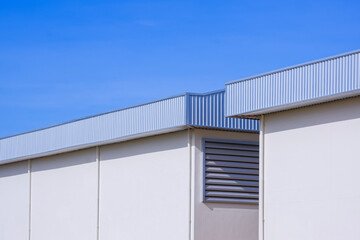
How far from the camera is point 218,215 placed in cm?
2353

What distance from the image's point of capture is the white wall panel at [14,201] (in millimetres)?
32562

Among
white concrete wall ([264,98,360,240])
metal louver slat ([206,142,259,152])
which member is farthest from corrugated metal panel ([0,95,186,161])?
white concrete wall ([264,98,360,240])

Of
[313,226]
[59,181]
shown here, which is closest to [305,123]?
[313,226]

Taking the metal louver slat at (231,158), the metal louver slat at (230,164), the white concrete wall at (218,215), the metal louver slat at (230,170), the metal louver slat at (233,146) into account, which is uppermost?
the metal louver slat at (233,146)

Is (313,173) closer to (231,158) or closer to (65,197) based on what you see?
(231,158)

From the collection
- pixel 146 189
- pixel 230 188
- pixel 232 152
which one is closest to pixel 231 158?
pixel 232 152

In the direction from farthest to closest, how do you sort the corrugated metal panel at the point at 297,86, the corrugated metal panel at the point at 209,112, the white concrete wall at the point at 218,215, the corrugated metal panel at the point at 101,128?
the corrugated metal panel at the point at 101,128 < the white concrete wall at the point at 218,215 < the corrugated metal panel at the point at 209,112 < the corrugated metal panel at the point at 297,86

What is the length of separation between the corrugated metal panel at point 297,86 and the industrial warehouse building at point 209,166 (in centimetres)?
3

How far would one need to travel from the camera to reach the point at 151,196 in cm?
2488

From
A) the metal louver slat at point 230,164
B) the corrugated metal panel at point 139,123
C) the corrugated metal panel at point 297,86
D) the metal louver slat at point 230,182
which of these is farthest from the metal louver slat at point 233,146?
the corrugated metal panel at point 297,86

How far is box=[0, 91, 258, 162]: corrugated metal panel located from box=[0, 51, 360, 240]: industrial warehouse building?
0.04m

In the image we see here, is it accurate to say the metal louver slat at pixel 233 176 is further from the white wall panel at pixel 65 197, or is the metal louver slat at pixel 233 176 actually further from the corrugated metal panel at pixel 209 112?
the white wall panel at pixel 65 197

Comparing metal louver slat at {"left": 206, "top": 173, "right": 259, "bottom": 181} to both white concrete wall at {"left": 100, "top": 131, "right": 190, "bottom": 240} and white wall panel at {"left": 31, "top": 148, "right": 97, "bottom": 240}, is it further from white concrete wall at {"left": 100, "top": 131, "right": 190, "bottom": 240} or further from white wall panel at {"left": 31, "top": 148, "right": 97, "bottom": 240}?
white wall panel at {"left": 31, "top": 148, "right": 97, "bottom": 240}

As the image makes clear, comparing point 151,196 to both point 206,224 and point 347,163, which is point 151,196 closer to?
point 206,224
